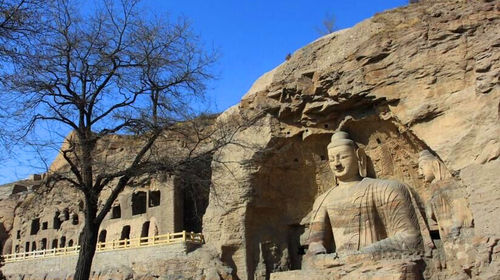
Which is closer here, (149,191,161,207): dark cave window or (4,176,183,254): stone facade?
(4,176,183,254): stone facade

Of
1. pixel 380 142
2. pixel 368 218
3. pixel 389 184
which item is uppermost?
pixel 380 142

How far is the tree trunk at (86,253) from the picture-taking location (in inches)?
355

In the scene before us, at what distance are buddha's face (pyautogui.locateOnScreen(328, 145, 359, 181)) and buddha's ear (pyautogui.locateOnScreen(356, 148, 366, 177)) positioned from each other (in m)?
0.33

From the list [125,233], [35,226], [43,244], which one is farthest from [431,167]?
[35,226]

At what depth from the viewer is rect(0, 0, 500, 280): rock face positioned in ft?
→ 31.1

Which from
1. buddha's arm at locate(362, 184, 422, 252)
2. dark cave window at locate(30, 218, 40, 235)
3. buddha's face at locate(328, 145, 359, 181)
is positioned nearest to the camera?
buddha's arm at locate(362, 184, 422, 252)

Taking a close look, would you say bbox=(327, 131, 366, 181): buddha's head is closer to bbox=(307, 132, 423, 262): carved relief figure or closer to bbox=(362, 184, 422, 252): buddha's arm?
bbox=(307, 132, 423, 262): carved relief figure

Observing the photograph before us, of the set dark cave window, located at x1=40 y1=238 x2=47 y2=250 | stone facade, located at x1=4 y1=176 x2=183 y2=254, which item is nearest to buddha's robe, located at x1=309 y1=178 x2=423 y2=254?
stone facade, located at x1=4 y1=176 x2=183 y2=254

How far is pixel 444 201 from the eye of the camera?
10.0 m

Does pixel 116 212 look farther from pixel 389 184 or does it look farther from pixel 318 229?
pixel 389 184

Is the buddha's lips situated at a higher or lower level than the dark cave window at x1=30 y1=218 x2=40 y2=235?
lower

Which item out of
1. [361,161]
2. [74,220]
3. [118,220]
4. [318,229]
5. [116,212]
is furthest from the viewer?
[74,220]

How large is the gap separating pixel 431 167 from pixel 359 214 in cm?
182

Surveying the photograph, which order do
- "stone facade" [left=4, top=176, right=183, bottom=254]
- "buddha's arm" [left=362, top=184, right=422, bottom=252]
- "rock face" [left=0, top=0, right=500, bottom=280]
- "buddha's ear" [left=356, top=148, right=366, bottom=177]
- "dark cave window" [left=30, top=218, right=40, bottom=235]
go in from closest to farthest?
"rock face" [left=0, top=0, right=500, bottom=280] < "buddha's arm" [left=362, top=184, right=422, bottom=252] < "buddha's ear" [left=356, top=148, right=366, bottom=177] < "stone facade" [left=4, top=176, right=183, bottom=254] < "dark cave window" [left=30, top=218, right=40, bottom=235]
